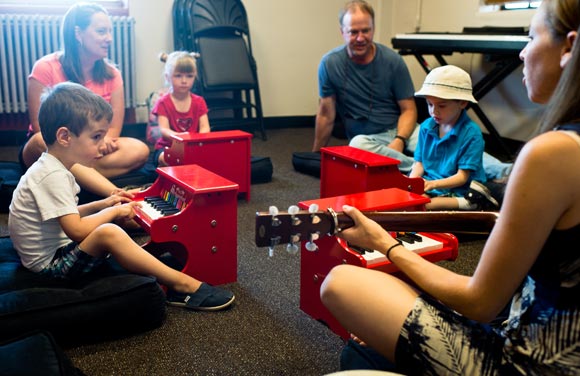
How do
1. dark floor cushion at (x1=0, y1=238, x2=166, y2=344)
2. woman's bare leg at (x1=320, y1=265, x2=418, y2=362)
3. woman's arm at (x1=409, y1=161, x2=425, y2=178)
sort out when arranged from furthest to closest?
woman's arm at (x1=409, y1=161, x2=425, y2=178)
dark floor cushion at (x1=0, y1=238, x2=166, y2=344)
woman's bare leg at (x1=320, y1=265, x2=418, y2=362)

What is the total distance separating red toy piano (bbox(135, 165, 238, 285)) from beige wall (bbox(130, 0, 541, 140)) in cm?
284

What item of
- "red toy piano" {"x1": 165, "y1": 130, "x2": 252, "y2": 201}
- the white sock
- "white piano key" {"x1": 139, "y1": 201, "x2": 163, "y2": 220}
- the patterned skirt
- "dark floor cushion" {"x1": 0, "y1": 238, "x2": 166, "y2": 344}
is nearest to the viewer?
the patterned skirt

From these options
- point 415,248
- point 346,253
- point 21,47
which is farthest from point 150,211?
point 21,47

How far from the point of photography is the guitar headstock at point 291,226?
47.6 inches

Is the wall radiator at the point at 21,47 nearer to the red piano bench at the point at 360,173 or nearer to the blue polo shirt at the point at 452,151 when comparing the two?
the red piano bench at the point at 360,173

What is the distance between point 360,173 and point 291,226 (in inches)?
53.0

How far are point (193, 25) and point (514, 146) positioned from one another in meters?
2.63

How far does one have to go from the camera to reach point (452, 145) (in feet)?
8.59

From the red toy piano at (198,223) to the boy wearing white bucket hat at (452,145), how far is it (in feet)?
3.18

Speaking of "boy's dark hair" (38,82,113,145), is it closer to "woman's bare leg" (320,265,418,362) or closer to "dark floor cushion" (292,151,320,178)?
"woman's bare leg" (320,265,418,362)

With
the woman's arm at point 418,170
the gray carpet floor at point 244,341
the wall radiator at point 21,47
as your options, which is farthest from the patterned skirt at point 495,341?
the wall radiator at point 21,47

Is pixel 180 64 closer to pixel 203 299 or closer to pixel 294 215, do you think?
pixel 203 299

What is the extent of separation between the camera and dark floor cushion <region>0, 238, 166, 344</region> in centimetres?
157

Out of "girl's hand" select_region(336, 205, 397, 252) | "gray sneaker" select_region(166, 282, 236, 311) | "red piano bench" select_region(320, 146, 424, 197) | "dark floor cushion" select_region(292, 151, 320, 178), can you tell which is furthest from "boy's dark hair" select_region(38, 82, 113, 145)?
"dark floor cushion" select_region(292, 151, 320, 178)
